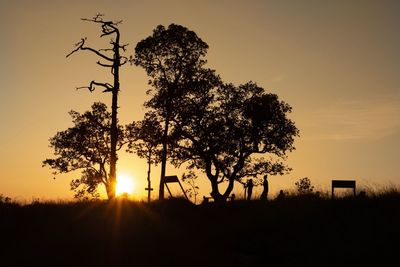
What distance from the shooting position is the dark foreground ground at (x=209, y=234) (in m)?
19.8

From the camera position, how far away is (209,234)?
2331cm

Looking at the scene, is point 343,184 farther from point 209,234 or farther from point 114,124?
point 114,124

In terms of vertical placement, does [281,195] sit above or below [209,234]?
above

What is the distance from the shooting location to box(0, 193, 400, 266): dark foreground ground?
1978cm

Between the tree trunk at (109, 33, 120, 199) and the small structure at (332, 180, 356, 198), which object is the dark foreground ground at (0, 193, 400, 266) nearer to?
the small structure at (332, 180, 356, 198)

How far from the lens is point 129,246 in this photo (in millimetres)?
22188

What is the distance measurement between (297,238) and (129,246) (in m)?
6.86

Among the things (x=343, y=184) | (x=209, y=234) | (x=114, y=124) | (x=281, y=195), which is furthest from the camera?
(x=114, y=124)

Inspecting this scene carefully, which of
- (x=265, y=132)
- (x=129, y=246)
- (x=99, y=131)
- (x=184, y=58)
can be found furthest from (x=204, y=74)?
(x=129, y=246)

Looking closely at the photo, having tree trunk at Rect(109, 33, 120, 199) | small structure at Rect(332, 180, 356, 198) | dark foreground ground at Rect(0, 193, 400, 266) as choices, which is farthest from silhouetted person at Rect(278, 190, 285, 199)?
tree trunk at Rect(109, 33, 120, 199)

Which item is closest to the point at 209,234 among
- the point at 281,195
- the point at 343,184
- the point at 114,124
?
the point at 281,195

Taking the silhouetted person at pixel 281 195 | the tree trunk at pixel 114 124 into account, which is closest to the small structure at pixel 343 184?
the silhouetted person at pixel 281 195

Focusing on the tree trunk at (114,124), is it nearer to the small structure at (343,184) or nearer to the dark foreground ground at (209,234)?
the dark foreground ground at (209,234)

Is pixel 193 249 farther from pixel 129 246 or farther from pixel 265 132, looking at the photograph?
pixel 265 132
